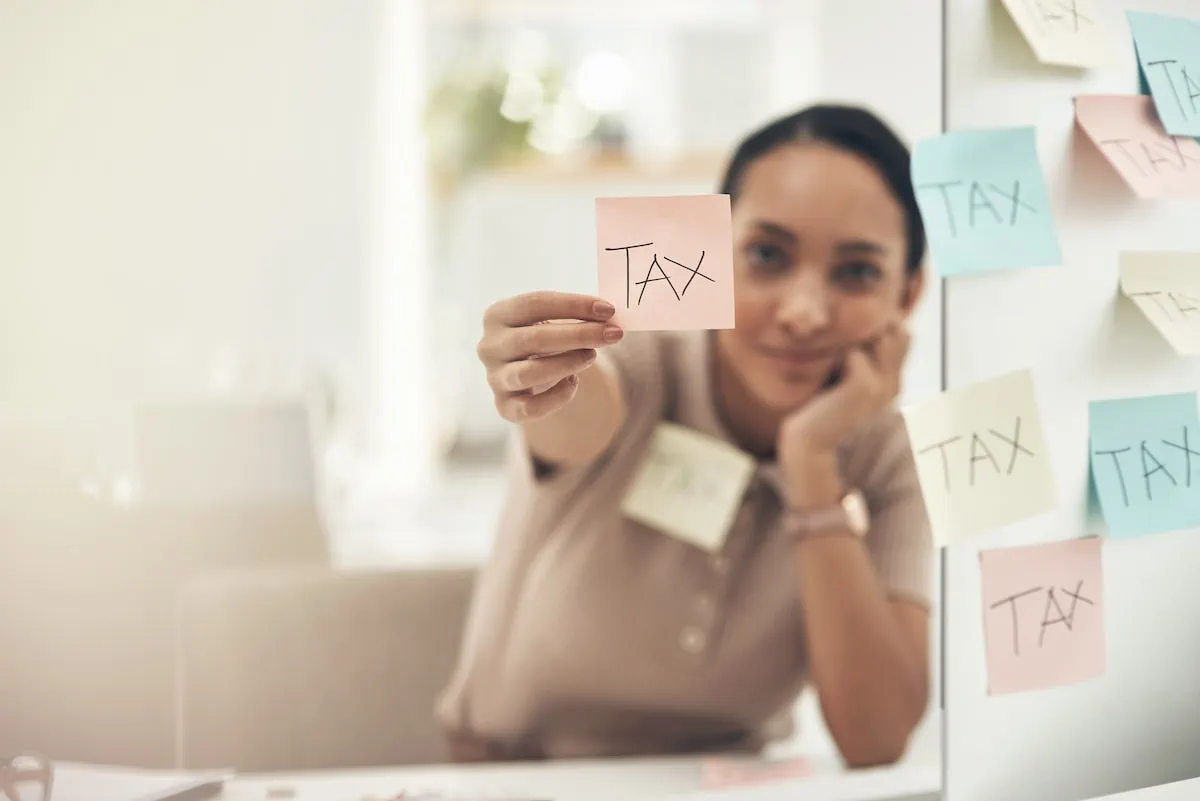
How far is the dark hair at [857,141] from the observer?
99cm

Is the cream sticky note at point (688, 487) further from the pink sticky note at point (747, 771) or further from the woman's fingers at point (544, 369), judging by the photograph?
the woman's fingers at point (544, 369)

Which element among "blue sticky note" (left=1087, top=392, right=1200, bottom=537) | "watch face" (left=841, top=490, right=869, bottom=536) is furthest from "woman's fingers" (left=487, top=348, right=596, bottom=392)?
"watch face" (left=841, top=490, right=869, bottom=536)

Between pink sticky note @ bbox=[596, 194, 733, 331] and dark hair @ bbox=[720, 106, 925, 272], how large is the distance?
1.87 ft

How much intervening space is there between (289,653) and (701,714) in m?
0.43

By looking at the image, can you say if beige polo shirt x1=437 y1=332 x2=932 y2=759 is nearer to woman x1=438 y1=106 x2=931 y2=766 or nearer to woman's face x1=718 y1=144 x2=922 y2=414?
woman x1=438 y1=106 x2=931 y2=766

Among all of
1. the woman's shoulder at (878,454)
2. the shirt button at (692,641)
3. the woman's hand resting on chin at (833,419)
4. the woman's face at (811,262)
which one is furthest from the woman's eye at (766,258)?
the shirt button at (692,641)

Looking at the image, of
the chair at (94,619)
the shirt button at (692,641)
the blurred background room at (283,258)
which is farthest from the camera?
the shirt button at (692,641)

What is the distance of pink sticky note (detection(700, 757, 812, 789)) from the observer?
0.77 m

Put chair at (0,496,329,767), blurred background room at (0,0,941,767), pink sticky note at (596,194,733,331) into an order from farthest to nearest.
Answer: blurred background room at (0,0,941,767), chair at (0,496,329,767), pink sticky note at (596,194,733,331)

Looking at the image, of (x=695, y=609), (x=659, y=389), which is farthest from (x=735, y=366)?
(x=695, y=609)

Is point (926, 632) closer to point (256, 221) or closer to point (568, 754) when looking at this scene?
point (568, 754)

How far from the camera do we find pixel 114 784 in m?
0.62

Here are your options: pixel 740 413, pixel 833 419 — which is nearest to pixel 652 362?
pixel 740 413

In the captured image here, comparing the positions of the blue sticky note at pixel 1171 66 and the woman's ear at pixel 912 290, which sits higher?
the blue sticky note at pixel 1171 66
